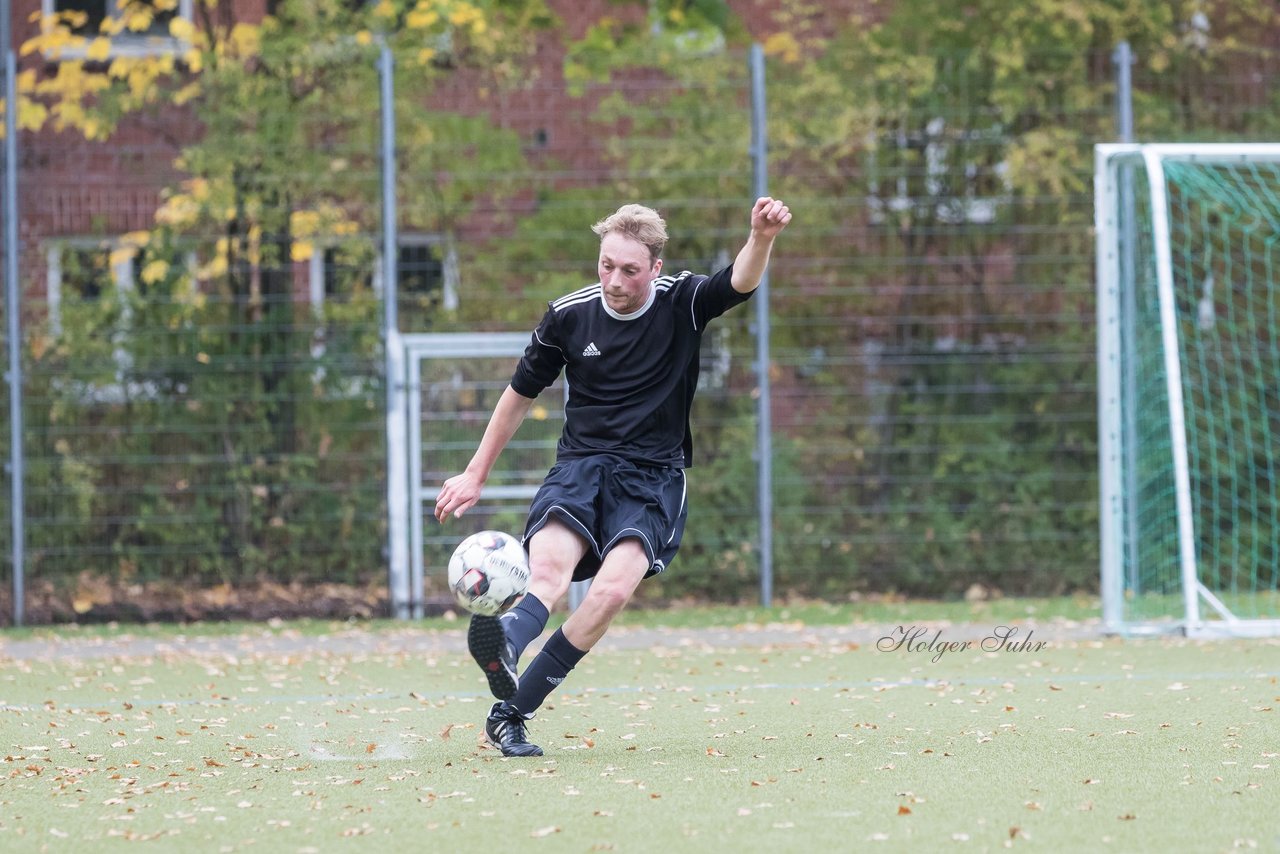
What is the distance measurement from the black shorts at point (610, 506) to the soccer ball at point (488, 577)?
1.10 feet

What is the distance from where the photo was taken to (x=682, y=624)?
1081 cm

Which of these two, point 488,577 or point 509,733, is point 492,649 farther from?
point 509,733

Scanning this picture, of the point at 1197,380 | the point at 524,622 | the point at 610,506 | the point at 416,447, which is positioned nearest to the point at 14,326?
the point at 416,447

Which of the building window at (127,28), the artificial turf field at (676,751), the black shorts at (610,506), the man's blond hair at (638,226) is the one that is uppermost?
the building window at (127,28)

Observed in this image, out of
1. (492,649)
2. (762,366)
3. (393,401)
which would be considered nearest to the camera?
(492,649)

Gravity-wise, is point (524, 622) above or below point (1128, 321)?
below

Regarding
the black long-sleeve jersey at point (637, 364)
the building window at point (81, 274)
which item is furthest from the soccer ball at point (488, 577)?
the building window at point (81, 274)

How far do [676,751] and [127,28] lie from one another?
26.2 feet

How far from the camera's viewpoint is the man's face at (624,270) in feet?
18.4

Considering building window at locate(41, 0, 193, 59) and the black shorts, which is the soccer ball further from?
building window at locate(41, 0, 193, 59)

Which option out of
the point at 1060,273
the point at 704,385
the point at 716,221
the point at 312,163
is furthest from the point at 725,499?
the point at 312,163

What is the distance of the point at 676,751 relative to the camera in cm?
567

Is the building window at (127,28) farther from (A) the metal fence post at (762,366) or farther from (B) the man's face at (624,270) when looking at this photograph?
(B) the man's face at (624,270)

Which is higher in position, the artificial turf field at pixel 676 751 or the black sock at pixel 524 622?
the black sock at pixel 524 622
